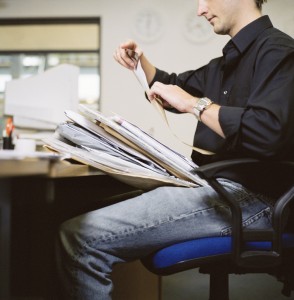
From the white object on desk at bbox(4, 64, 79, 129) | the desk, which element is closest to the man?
the desk

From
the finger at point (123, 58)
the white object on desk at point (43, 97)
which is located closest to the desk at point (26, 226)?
the finger at point (123, 58)

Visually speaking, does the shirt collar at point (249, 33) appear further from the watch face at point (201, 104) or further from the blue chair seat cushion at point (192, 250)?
the blue chair seat cushion at point (192, 250)

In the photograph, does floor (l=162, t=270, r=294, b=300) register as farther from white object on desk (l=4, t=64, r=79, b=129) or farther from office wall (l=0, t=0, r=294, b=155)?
office wall (l=0, t=0, r=294, b=155)

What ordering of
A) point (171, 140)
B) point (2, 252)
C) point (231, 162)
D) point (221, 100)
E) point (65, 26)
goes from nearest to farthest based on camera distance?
point (2, 252), point (231, 162), point (221, 100), point (171, 140), point (65, 26)

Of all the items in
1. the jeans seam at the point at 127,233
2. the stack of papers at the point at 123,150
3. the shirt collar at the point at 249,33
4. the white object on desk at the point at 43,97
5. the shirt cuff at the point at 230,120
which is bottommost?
the jeans seam at the point at 127,233

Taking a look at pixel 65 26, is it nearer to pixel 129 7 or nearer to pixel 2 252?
pixel 129 7

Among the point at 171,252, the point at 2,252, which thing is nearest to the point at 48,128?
the point at 171,252

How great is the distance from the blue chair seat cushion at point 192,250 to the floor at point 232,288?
1.27 meters

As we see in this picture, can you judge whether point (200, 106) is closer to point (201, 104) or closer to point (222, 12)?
point (201, 104)

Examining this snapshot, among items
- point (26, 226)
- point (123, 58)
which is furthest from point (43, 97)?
point (26, 226)

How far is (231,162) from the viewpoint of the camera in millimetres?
815

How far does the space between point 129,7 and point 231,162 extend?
124 inches

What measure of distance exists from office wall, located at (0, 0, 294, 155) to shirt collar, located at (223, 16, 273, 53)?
2391 millimetres

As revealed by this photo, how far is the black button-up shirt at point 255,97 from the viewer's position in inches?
32.2
